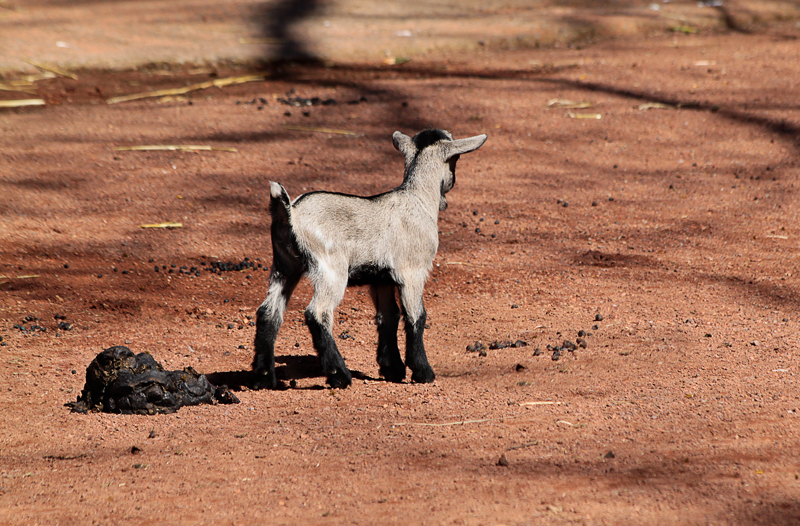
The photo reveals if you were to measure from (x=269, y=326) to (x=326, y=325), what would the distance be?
408mm

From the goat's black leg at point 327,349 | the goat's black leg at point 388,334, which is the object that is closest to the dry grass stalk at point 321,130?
the goat's black leg at point 388,334

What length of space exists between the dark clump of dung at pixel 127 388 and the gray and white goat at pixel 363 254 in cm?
62

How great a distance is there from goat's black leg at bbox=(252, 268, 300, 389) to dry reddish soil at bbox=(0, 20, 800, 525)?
0.46 feet

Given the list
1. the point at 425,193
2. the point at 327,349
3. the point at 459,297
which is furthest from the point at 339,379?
the point at 459,297

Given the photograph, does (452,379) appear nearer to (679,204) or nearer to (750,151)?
(679,204)

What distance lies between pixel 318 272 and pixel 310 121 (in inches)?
251

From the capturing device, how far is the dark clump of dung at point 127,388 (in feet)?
14.7

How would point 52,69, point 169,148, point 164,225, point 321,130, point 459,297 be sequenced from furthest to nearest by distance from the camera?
point 52,69, point 321,130, point 169,148, point 164,225, point 459,297

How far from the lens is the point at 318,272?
4754 mm

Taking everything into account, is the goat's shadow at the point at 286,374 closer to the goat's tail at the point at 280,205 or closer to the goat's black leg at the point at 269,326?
the goat's black leg at the point at 269,326

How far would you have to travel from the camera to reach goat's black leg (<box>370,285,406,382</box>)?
5309mm

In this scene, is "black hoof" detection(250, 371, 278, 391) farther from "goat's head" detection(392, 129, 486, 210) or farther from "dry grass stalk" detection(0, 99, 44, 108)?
"dry grass stalk" detection(0, 99, 44, 108)

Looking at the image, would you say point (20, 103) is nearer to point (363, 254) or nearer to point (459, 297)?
point (459, 297)

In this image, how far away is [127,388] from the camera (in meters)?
4.47
